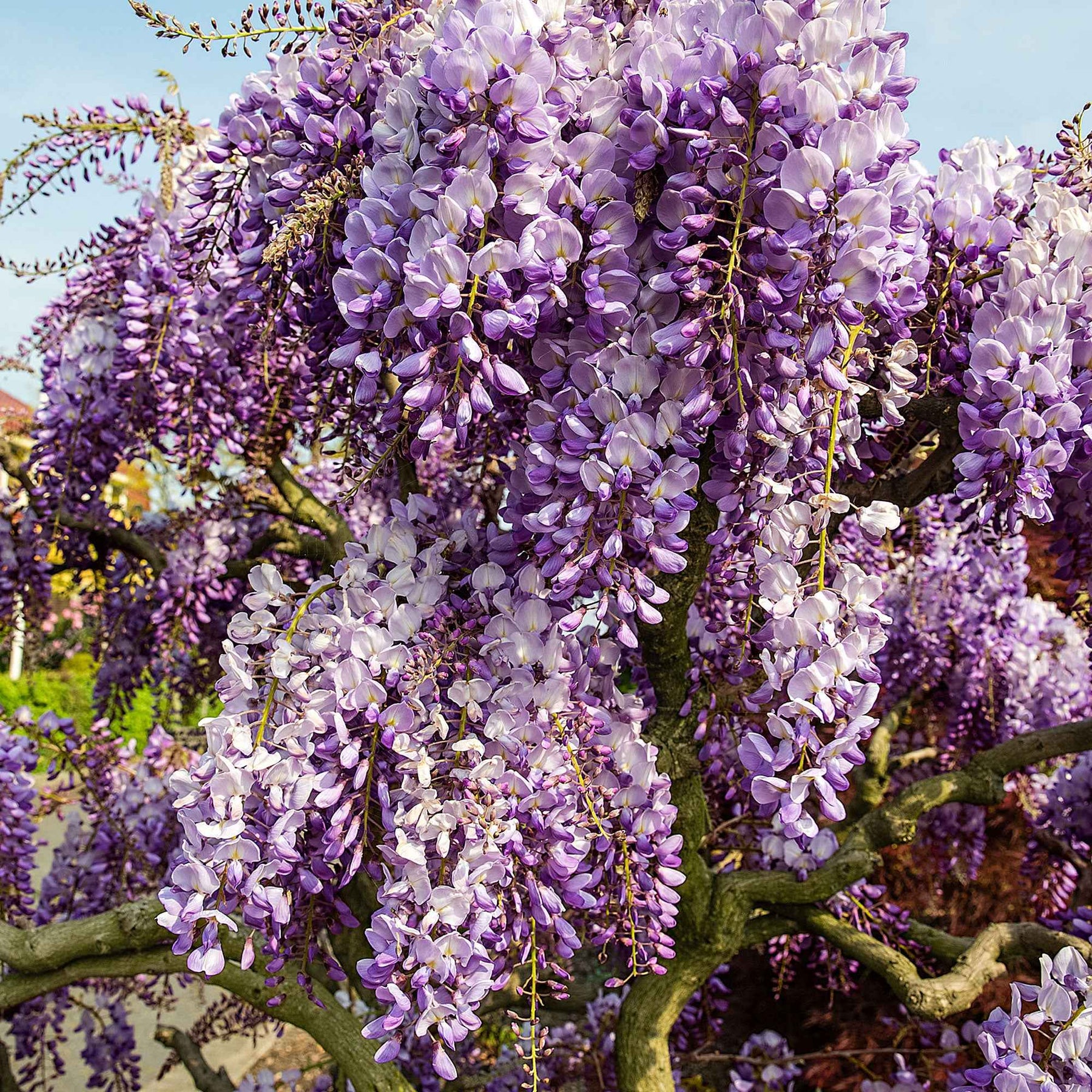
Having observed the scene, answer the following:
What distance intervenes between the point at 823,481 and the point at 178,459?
1819mm

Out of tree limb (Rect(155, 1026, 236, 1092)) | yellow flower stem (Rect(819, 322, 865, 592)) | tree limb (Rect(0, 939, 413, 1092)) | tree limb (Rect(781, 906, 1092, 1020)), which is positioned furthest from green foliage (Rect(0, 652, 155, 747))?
yellow flower stem (Rect(819, 322, 865, 592))

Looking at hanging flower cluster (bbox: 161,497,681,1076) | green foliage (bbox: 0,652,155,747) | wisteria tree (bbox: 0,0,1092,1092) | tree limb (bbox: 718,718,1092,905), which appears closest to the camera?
wisteria tree (bbox: 0,0,1092,1092)

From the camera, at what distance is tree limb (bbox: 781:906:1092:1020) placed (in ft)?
6.21

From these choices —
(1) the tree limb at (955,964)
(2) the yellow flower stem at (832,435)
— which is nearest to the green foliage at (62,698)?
(1) the tree limb at (955,964)

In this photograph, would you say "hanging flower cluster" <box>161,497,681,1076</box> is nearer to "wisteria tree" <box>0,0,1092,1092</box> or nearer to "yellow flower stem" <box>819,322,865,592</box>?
"wisteria tree" <box>0,0,1092,1092</box>

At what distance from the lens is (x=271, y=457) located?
Result: 2.69m

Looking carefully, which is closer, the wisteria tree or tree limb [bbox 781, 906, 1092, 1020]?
the wisteria tree

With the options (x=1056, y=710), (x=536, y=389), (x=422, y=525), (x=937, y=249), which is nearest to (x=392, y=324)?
(x=536, y=389)

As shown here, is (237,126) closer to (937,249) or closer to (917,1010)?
(937,249)

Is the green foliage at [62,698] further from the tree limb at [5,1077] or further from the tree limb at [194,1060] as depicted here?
the tree limb at [194,1060]

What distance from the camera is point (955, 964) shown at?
214cm

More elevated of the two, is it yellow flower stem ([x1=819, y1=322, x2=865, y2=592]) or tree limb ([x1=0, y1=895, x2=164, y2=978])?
yellow flower stem ([x1=819, y1=322, x2=865, y2=592])

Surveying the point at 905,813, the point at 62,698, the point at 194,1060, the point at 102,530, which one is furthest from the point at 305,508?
the point at 62,698

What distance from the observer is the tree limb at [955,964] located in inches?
74.5
